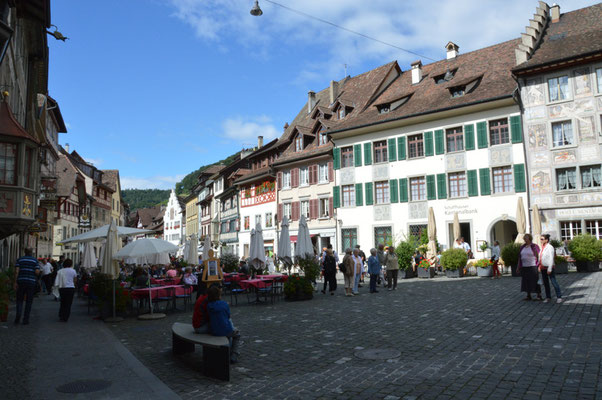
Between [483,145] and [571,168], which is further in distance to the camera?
Answer: [483,145]

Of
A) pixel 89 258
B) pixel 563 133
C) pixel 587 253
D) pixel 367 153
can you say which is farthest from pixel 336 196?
pixel 89 258

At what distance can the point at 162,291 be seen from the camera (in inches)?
516

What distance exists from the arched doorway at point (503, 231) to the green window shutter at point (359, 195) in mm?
8352

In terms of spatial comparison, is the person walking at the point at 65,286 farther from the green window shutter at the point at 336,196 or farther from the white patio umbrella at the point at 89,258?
the green window shutter at the point at 336,196

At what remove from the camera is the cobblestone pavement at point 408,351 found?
5.24m

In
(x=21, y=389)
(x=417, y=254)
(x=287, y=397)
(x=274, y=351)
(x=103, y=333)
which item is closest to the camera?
(x=287, y=397)

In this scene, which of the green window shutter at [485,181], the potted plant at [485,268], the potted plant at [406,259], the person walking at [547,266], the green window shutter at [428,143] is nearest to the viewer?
the person walking at [547,266]

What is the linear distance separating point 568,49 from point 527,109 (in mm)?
3690

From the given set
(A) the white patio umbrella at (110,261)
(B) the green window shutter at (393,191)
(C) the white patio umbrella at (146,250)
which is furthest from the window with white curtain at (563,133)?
(A) the white patio umbrella at (110,261)

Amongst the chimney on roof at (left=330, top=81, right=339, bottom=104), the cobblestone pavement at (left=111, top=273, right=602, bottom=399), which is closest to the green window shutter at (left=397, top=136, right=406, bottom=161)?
the chimney on roof at (left=330, top=81, right=339, bottom=104)

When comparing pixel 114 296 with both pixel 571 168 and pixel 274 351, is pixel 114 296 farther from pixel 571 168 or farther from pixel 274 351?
pixel 571 168

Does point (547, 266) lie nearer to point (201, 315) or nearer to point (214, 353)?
point (201, 315)

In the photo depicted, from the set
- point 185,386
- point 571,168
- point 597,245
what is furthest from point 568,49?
point 185,386

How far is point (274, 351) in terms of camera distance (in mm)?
7414
